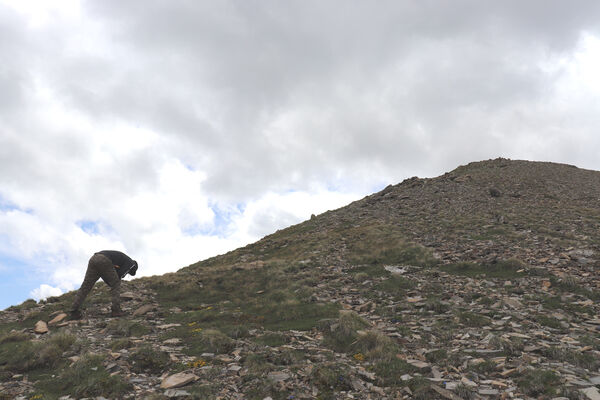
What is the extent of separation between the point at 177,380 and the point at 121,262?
9.24 m

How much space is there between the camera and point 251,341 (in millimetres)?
10781

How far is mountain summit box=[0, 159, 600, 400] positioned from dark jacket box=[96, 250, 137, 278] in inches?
70.8

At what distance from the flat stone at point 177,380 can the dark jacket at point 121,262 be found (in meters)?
8.73

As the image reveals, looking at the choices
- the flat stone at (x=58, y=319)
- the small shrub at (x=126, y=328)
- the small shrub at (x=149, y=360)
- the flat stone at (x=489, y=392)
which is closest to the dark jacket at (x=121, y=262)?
the flat stone at (x=58, y=319)

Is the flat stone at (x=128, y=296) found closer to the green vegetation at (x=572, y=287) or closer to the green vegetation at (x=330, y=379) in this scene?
the green vegetation at (x=330, y=379)

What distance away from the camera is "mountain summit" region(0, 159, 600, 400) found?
7773 millimetres

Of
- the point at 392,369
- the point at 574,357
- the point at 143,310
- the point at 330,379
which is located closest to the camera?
the point at 330,379

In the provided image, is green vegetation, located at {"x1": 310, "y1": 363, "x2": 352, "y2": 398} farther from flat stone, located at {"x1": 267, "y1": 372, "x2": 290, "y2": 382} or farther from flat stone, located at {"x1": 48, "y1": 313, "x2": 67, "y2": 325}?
flat stone, located at {"x1": 48, "y1": 313, "x2": 67, "y2": 325}

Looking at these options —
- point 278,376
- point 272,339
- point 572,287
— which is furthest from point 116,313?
point 572,287

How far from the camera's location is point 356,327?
11258 mm

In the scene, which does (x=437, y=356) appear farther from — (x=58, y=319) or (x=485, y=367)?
(x=58, y=319)

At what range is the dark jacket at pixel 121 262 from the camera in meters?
15.3

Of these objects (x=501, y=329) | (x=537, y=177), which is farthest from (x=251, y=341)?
(x=537, y=177)

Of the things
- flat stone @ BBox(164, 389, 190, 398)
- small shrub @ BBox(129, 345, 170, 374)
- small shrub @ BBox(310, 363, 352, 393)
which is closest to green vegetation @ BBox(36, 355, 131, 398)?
small shrub @ BBox(129, 345, 170, 374)
